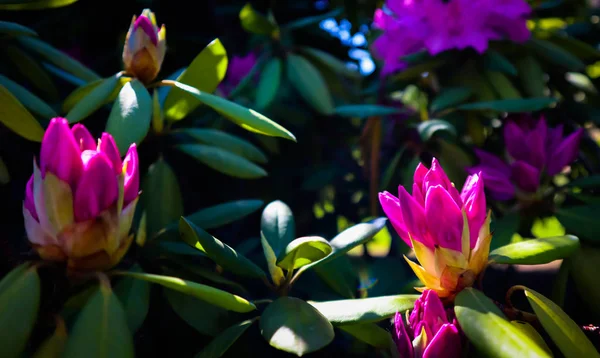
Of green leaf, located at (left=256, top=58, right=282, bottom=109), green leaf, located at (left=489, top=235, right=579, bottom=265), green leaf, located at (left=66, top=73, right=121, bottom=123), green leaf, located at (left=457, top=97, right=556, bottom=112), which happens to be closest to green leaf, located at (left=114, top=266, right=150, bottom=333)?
green leaf, located at (left=66, top=73, right=121, bottom=123)

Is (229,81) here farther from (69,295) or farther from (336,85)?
(69,295)

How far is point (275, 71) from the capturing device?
50.5 inches

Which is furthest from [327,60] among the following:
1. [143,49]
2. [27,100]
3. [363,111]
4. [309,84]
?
[27,100]

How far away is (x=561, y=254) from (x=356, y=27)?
29.3 inches

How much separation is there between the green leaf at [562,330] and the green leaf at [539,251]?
0.04 m

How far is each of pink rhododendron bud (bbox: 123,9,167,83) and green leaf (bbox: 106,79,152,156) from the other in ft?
0.19

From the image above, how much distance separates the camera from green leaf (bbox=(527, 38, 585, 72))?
123 cm

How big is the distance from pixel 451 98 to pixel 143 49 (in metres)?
0.66

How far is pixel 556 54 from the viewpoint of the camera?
4.12ft

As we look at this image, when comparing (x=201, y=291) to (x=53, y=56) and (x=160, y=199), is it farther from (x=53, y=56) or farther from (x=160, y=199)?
(x=53, y=56)

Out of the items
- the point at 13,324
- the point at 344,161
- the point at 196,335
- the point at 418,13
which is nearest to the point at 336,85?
the point at 344,161

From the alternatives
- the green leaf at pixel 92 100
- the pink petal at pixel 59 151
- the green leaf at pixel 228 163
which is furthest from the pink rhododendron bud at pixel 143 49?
the pink petal at pixel 59 151

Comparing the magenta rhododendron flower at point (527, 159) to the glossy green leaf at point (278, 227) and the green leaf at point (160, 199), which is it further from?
the green leaf at point (160, 199)

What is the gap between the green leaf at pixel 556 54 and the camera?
4.05 feet
